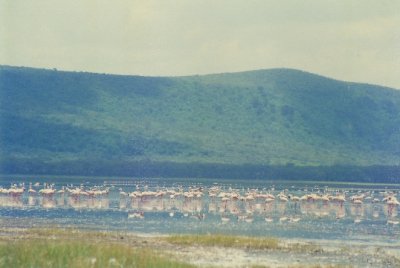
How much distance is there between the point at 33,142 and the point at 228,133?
37.4 metres

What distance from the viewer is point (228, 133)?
592ft

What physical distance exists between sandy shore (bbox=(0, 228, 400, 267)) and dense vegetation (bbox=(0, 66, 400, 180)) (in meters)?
98.0

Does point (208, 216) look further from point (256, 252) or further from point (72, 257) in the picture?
point (72, 257)

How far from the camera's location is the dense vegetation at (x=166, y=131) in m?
156

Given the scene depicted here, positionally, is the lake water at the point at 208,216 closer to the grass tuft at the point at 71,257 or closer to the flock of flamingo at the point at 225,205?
the flock of flamingo at the point at 225,205

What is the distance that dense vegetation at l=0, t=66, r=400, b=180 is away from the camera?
512ft

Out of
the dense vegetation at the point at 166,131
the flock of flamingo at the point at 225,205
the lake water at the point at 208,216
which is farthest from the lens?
the dense vegetation at the point at 166,131

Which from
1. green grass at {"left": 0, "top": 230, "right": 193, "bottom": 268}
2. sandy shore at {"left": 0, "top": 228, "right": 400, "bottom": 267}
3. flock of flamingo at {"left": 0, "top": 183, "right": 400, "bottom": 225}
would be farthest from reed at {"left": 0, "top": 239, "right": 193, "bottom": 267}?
flock of flamingo at {"left": 0, "top": 183, "right": 400, "bottom": 225}

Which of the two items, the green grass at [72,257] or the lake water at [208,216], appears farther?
the lake water at [208,216]

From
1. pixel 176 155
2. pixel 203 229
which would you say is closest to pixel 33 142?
pixel 176 155

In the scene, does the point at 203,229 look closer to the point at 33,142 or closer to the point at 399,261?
the point at 399,261

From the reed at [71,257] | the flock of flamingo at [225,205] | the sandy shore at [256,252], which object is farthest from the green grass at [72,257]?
the flock of flamingo at [225,205]

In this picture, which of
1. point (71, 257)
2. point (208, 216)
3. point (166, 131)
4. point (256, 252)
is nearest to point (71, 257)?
point (71, 257)

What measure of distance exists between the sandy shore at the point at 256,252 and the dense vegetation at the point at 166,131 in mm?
98007
